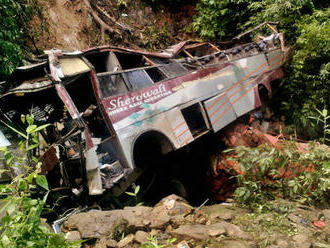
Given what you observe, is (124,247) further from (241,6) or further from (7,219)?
(241,6)

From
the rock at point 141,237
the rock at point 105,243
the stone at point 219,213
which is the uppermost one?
the rock at point 105,243

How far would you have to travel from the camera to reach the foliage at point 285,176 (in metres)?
3.41

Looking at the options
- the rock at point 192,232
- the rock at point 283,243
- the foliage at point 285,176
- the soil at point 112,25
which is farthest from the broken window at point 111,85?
the soil at point 112,25

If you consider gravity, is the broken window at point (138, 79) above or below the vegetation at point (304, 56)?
above

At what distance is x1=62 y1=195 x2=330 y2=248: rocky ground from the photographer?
8.73ft

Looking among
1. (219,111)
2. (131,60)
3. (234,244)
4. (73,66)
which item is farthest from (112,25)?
(234,244)

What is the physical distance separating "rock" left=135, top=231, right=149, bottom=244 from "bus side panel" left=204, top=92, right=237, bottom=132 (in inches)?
142

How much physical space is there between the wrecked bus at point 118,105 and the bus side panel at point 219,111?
25mm

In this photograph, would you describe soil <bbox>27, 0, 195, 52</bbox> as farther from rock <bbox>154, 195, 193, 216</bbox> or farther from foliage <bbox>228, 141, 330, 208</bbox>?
foliage <bbox>228, 141, 330, 208</bbox>

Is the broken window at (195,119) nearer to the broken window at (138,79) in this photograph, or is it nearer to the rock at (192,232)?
the broken window at (138,79)

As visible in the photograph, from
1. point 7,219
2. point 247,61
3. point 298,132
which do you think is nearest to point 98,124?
point 7,219

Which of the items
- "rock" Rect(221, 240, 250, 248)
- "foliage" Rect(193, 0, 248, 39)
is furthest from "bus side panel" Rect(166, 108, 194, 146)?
"foliage" Rect(193, 0, 248, 39)

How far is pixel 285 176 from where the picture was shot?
3816 millimetres

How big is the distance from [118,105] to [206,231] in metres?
2.61
